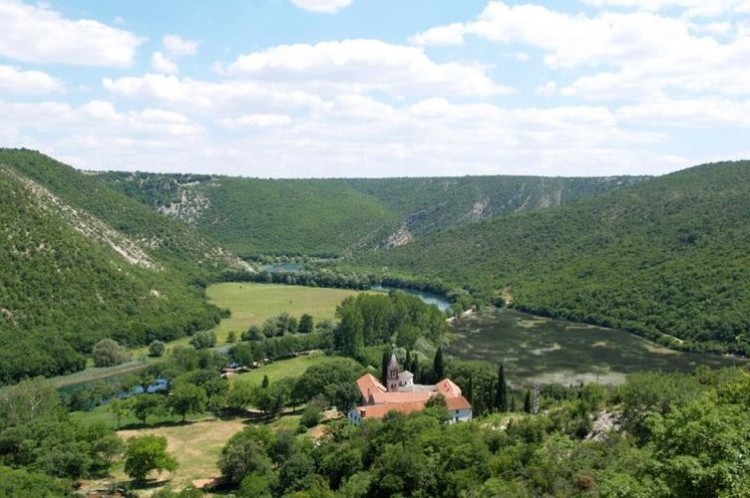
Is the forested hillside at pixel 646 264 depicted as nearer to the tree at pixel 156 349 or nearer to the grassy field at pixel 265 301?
the grassy field at pixel 265 301

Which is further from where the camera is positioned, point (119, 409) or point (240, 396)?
point (240, 396)

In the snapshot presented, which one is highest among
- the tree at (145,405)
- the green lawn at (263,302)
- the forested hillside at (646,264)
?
the forested hillside at (646,264)

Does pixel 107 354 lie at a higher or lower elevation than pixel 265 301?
lower

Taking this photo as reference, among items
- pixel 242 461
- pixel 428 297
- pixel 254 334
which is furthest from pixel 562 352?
pixel 428 297

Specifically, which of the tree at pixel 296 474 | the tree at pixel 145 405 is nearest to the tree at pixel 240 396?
the tree at pixel 145 405

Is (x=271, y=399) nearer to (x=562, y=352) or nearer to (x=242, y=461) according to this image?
(x=242, y=461)

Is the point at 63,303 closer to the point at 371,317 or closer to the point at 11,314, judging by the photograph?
the point at 11,314

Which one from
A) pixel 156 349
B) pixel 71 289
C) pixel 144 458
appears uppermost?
pixel 71 289
